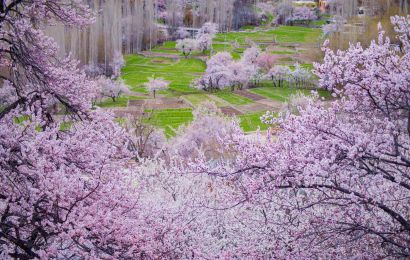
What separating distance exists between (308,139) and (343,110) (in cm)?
→ 94

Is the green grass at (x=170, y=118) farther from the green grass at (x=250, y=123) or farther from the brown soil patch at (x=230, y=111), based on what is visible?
the green grass at (x=250, y=123)

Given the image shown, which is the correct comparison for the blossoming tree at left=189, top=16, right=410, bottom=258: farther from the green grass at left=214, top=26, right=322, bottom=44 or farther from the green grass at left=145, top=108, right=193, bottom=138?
the green grass at left=214, top=26, right=322, bottom=44

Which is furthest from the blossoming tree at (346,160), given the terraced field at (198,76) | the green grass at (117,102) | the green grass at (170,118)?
the green grass at (117,102)

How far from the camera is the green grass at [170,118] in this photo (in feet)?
106

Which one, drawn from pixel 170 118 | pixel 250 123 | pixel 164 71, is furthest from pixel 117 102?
pixel 164 71

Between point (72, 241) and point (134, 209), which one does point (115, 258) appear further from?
point (134, 209)

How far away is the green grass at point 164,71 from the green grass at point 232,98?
2450 millimetres

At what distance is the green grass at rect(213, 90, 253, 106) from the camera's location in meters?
39.1

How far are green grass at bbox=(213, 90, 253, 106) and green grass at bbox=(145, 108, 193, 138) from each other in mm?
4298

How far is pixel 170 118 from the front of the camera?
34.8 metres

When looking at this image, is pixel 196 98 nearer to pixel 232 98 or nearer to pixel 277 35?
pixel 232 98

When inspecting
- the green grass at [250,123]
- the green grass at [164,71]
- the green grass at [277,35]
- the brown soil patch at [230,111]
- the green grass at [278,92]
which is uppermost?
the green grass at [277,35]

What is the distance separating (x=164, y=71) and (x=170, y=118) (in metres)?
16.9

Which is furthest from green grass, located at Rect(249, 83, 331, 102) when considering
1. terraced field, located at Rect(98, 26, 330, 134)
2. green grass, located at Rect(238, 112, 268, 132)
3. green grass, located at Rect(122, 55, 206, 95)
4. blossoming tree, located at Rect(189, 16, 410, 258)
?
blossoming tree, located at Rect(189, 16, 410, 258)
